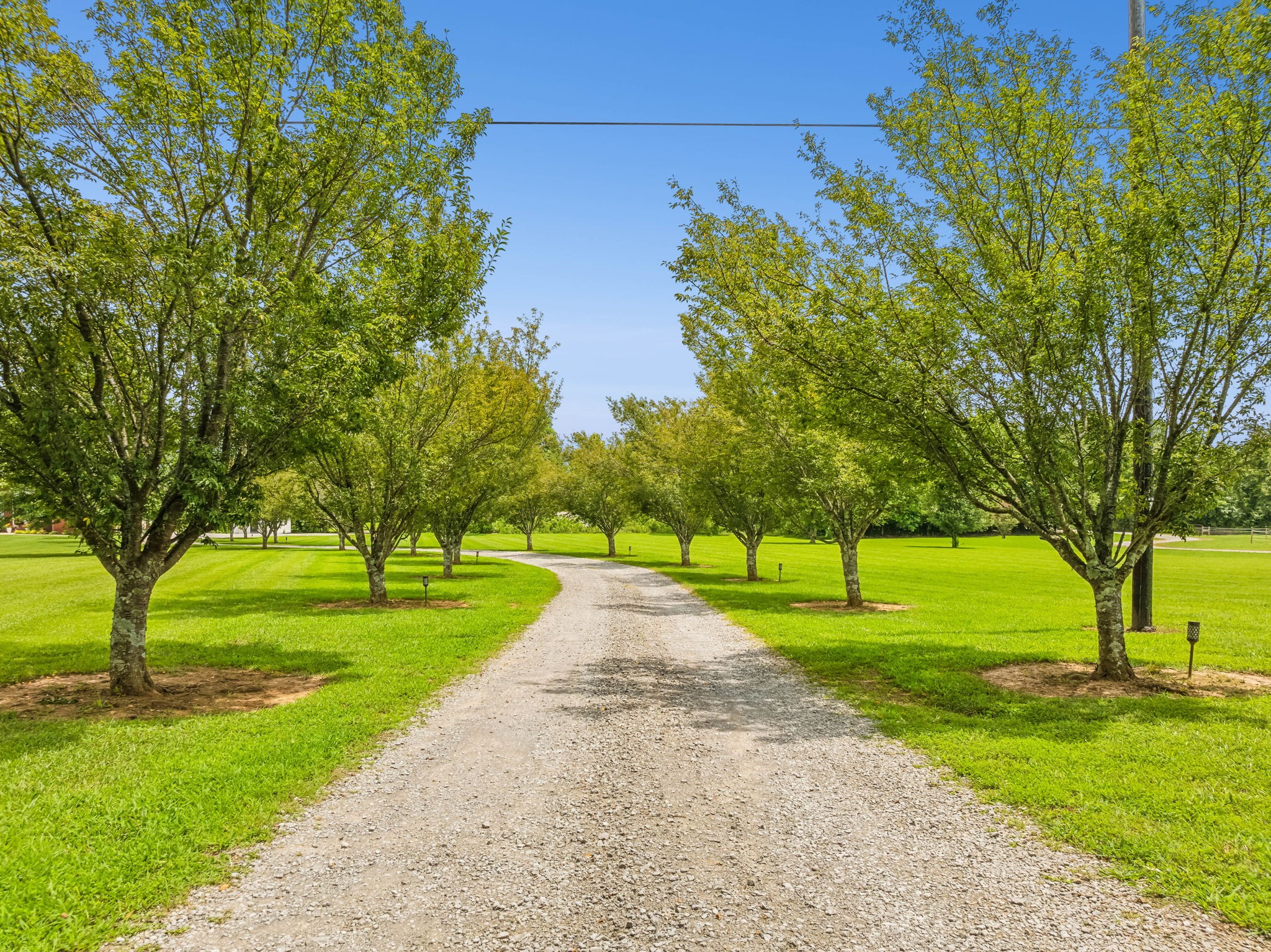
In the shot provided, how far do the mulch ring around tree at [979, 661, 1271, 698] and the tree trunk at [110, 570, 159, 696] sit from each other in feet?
42.8

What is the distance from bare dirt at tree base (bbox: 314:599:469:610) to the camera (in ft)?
61.7

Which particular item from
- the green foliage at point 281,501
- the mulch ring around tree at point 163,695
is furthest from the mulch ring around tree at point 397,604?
the mulch ring around tree at point 163,695

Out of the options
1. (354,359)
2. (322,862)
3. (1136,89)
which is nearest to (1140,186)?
(1136,89)

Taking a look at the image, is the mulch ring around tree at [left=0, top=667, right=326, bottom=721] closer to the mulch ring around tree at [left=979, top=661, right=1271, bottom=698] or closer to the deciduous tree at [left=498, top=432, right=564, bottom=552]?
the mulch ring around tree at [left=979, top=661, right=1271, bottom=698]

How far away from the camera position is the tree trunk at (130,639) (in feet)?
30.7

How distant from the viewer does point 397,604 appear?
19.4m

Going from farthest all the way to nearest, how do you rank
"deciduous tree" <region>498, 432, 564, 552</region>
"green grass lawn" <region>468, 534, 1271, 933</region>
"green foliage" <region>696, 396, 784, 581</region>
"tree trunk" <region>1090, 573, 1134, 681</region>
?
1. "deciduous tree" <region>498, 432, 564, 552</region>
2. "green foliage" <region>696, 396, 784, 581</region>
3. "tree trunk" <region>1090, 573, 1134, 681</region>
4. "green grass lawn" <region>468, 534, 1271, 933</region>

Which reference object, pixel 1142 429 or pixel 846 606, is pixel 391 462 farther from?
pixel 1142 429

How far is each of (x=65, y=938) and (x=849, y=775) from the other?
247 inches

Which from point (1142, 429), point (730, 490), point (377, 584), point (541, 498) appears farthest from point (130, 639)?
point (541, 498)

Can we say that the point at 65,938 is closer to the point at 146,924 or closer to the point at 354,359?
the point at 146,924

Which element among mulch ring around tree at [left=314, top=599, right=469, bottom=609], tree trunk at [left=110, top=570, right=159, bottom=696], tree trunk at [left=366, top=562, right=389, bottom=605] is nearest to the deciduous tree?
mulch ring around tree at [left=314, top=599, right=469, bottom=609]

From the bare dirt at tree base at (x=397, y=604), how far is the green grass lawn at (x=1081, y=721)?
27.4 ft

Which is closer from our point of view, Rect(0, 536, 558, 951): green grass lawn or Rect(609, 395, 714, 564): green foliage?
Rect(0, 536, 558, 951): green grass lawn
